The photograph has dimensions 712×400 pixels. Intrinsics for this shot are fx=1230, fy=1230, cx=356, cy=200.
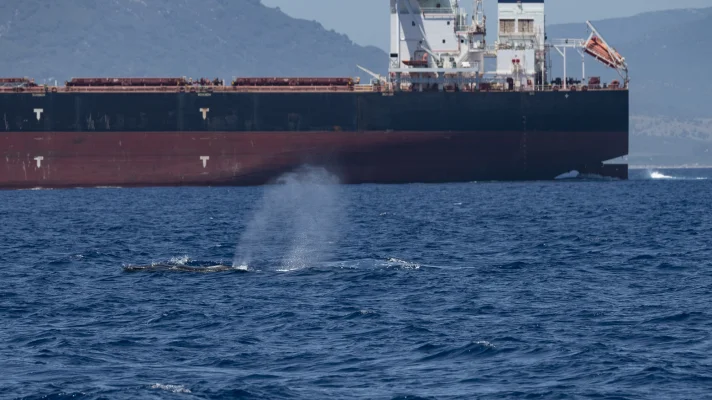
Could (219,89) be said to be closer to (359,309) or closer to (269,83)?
(269,83)

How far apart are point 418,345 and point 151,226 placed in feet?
123

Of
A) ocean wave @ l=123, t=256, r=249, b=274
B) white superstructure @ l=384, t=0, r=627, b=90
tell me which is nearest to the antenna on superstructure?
white superstructure @ l=384, t=0, r=627, b=90

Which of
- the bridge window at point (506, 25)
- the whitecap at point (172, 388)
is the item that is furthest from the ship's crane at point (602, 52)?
the whitecap at point (172, 388)

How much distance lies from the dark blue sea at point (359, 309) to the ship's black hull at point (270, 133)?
91.4 ft

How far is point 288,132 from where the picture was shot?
9475 cm

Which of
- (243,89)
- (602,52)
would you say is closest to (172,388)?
(243,89)

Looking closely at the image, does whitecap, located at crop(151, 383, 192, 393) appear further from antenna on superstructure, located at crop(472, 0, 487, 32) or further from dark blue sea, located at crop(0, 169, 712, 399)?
antenna on superstructure, located at crop(472, 0, 487, 32)

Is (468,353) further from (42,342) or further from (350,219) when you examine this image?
(350,219)

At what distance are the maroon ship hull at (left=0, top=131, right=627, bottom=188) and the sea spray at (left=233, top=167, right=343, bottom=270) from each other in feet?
5.25

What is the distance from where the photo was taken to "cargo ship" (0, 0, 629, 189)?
94188 millimetres

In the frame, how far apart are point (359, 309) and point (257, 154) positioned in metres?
61.9

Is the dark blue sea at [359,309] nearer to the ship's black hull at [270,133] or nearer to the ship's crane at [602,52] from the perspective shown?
the ship's black hull at [270,133]

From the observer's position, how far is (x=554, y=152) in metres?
95.9

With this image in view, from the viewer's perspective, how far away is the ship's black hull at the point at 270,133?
94062mm
